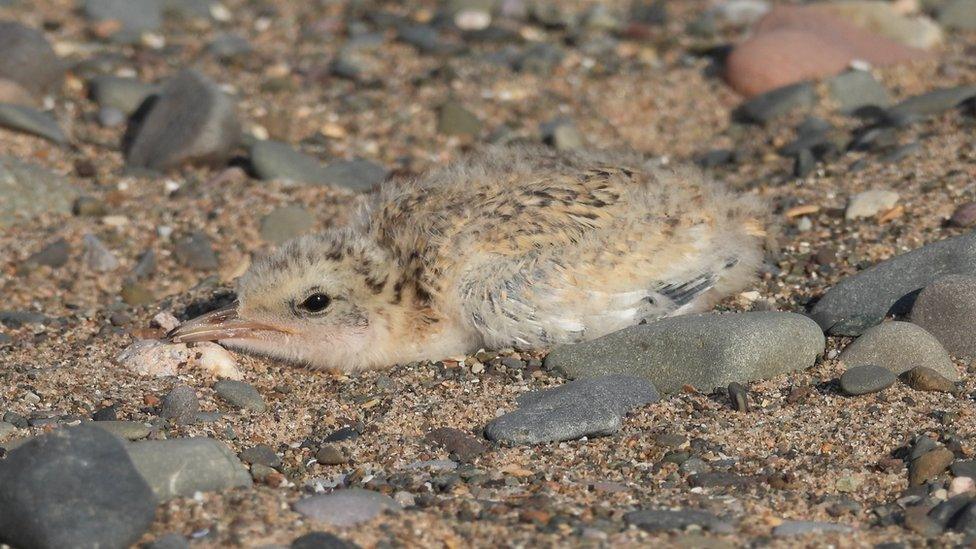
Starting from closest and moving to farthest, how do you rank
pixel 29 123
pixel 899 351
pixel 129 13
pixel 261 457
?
pixel 261 457 < pixel 899 351 < pixel 29 123 < pixel 129 13

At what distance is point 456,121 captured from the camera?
25.0 ft

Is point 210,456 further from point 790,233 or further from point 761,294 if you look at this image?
point 790,233

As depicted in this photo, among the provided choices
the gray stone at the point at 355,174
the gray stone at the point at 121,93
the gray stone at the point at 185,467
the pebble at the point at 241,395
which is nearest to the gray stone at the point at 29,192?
the gray stone at the point at 121,93

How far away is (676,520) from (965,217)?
2.57 m

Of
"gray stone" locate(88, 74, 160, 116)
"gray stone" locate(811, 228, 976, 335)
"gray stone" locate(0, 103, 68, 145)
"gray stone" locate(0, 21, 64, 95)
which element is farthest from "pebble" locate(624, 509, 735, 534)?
"gray stone" locate(0, 21, 64, 95)

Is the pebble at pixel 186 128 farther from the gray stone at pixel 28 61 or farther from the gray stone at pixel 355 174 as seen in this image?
the gray stone at pixel 28 61

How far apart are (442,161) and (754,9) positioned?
2.79 meters

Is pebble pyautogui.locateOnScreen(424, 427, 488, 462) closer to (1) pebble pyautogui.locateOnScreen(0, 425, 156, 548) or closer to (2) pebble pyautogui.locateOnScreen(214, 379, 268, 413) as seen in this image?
(2) pebble pyautogui.locateOnScreen(214, 379, 268, 413)

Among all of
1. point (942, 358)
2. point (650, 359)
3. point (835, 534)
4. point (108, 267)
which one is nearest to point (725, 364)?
point (650, 359)

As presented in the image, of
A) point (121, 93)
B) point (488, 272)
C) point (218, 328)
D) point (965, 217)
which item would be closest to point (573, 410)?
point (488, 272)

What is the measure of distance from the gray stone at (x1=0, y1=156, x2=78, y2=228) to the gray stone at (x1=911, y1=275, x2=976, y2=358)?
4099 millimetres

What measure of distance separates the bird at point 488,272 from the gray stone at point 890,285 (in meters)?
0.40

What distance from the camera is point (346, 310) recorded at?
4.97 m

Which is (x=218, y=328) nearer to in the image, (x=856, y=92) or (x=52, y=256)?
(x=52, y=256)
